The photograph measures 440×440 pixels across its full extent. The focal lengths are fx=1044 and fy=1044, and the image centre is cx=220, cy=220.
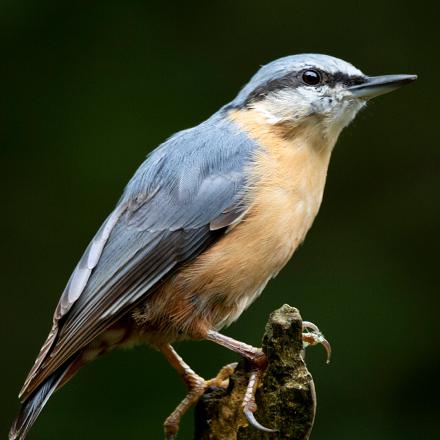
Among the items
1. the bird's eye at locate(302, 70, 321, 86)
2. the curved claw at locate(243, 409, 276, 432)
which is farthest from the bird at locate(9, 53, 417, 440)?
the curved claw at locate(243, 409, 276, 432)

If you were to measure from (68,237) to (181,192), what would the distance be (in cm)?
161

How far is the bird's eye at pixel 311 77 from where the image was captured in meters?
3.57

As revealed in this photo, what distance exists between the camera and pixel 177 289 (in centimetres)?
328

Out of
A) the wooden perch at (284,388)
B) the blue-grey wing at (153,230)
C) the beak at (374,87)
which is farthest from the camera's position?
the beak at (374,87)

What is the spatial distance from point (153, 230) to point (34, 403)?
66 cm

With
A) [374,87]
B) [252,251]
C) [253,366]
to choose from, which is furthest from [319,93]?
[253,366]

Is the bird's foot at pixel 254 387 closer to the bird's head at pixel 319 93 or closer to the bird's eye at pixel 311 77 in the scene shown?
the bird's head at pixel 319 93

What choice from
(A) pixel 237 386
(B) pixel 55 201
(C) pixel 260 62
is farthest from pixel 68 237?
(A) pixel 237 386

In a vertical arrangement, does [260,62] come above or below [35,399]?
above

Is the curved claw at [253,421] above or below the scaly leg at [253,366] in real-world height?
below

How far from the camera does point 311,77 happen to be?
141 inches

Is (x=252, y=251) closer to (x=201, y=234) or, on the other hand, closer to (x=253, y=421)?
(x=201, y=234)

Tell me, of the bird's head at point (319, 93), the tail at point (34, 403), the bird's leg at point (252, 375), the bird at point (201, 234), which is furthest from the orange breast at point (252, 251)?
the tail at point (34, 403)

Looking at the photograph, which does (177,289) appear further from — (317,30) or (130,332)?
(317,30)
